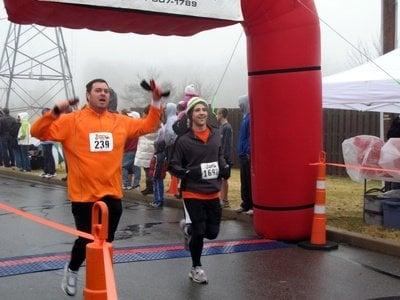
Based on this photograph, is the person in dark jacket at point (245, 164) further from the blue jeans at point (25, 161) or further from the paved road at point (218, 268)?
the blue jeans at point (25, 161)

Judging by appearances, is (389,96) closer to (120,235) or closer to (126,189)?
(120,235)

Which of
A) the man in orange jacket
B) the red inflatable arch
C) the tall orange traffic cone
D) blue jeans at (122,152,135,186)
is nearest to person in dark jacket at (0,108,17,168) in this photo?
blue jeans at (122,152,135,186)

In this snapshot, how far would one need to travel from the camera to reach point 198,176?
6.08 metres

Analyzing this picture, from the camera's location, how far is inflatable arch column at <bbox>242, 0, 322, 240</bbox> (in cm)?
792

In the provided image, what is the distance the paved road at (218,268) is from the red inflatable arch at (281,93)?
0.59m

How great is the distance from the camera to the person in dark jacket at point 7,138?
18438 mm

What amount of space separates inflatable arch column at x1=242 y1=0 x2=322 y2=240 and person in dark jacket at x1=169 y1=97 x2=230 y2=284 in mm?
1905

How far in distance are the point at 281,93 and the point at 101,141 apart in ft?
11.0

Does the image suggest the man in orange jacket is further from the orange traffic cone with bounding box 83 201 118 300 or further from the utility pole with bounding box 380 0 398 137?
the utility pole with bounding box 380 0 398 137

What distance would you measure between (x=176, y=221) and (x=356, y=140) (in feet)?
10.5

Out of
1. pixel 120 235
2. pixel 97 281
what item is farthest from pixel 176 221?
pixel 97 281

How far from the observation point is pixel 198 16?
7.72m

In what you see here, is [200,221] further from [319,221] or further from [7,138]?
[7,138]

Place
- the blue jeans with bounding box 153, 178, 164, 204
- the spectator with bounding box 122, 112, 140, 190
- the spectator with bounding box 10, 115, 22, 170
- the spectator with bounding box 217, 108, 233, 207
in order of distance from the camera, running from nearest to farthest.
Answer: the spectator with bounding box 217, 108, 233, 207 < the blue jeans with bounding box 153, 178, 164, 204 < the spectator with bounding box 122, 112, 140, 190 < the spectator with bounding box 10, 115, 22, 170
